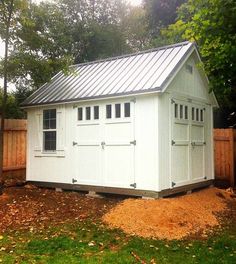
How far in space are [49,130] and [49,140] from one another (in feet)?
1.09

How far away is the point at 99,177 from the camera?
33.2 feet

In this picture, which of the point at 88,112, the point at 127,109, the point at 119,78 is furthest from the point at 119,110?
the point at 119,78

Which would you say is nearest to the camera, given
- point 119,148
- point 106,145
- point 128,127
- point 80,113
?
point 128,127

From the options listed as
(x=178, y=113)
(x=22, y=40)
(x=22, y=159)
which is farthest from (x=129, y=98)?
(x=22, y=159)

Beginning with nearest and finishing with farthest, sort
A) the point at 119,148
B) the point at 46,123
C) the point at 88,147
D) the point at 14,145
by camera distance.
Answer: the point at 119,148 < the point at 88,147 < the point at 46,123 < the point at 14,145

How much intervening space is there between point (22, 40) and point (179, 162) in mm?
5777

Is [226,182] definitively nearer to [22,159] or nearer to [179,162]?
[179,162]

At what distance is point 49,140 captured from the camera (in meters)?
11.5

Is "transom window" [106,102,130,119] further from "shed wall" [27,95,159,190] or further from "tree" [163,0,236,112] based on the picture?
"tree" [163,0,236,112]

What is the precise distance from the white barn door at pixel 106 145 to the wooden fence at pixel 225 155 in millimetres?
4872

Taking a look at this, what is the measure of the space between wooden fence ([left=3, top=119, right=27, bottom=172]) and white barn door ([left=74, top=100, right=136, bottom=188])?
11.9 feet

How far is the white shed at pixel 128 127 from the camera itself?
30.2ft

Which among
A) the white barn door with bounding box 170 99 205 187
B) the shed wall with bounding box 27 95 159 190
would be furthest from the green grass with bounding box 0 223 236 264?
the white barn door with bounding box 170 99 205 187

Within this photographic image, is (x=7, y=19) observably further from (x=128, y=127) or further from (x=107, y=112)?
(x=128, y=127)
